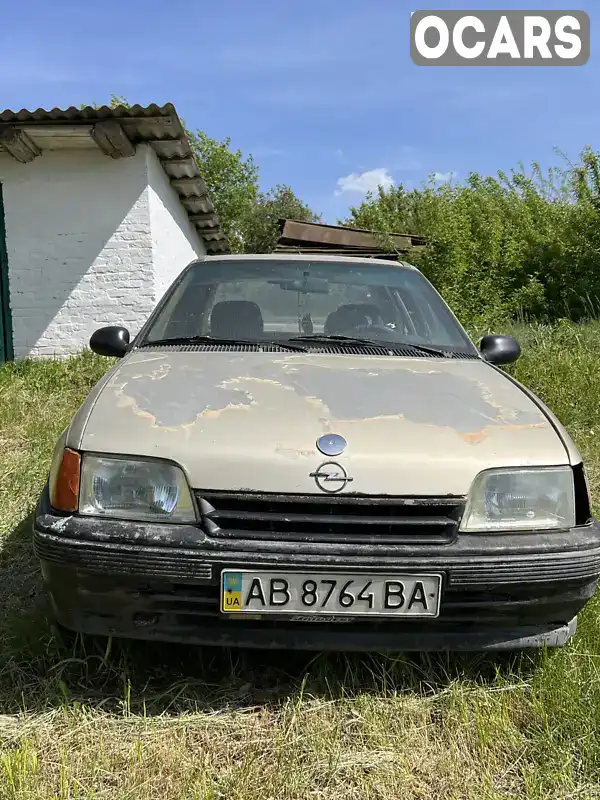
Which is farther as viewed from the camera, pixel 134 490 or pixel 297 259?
pixel 297 259

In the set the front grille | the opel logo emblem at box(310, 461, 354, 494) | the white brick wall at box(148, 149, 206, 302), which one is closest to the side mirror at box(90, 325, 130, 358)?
the front grille

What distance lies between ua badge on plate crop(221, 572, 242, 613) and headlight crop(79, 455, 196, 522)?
0.62 feet

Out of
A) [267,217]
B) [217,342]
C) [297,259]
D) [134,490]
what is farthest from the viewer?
[267,217]

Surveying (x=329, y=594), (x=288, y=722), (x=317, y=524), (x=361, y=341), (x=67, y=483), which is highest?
(x=361, y=341)

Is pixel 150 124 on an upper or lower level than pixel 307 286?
upper

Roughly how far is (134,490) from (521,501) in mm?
1106

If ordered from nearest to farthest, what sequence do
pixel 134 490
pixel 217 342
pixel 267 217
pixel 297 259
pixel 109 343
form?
1. pixel 134 490
2. pixel 217 342
3. pixel 109 343
4. pixel 297 259
5. pixel 267 217

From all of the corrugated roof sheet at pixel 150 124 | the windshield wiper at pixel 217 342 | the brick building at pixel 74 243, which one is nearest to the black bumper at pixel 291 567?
the windshield wiper at pixel 217 342

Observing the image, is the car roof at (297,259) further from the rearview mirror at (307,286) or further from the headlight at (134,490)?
the headlight at (134,490)

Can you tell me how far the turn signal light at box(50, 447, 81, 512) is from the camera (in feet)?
5.67

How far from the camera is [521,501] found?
1.76m

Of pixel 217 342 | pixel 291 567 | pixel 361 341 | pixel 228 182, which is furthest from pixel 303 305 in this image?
pixel 228 182

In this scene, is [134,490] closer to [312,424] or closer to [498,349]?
[312,424]

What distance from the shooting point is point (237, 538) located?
1.64 metres
